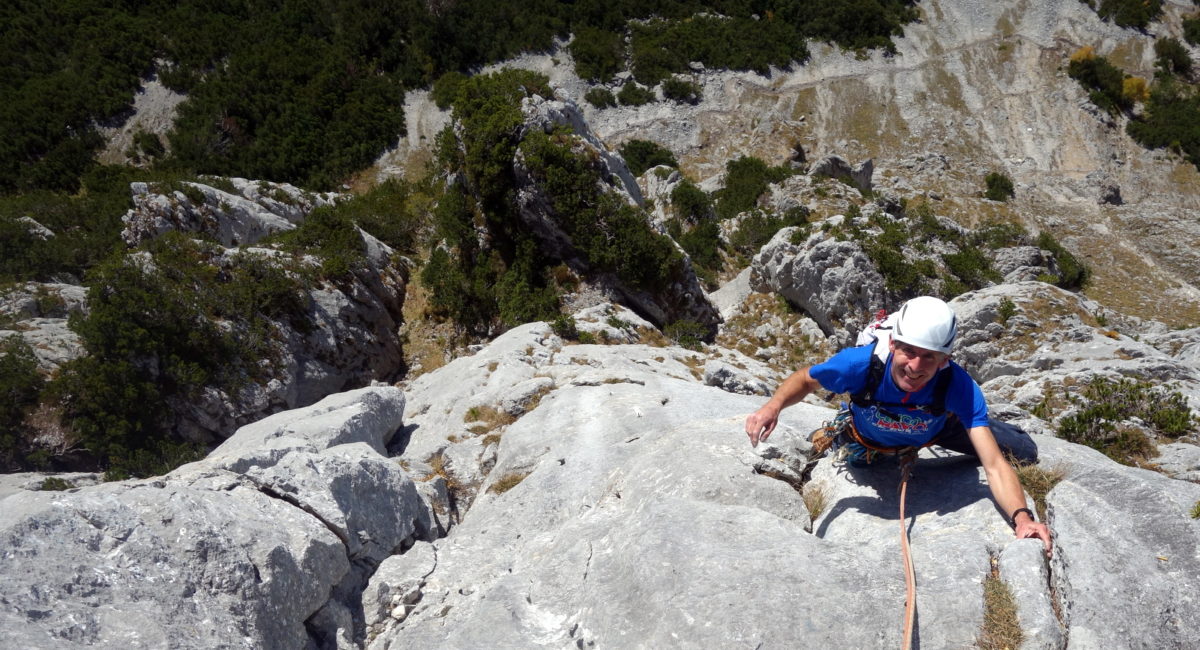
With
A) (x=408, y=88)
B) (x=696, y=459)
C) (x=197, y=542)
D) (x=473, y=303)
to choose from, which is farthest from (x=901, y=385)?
(x=408, y=88)

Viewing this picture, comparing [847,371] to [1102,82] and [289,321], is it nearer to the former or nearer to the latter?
[289,321]

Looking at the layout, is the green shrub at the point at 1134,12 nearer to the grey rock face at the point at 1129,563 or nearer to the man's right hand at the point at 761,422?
the grey rock face at the point at 1129,563

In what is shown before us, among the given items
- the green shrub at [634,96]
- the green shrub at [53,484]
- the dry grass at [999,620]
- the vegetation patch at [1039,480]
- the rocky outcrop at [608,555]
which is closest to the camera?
the dry grass at [999,620]

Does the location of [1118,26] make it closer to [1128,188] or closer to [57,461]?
[1128,188]

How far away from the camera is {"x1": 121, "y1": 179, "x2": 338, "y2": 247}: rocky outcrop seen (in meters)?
25.2

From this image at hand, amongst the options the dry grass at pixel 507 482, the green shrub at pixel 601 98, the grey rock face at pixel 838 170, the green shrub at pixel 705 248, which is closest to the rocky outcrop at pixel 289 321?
the dry grass at pixel 507 482

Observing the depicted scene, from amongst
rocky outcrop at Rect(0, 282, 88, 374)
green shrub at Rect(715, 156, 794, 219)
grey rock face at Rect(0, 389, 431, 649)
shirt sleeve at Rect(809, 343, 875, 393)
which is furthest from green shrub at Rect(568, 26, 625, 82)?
shirt sleeve at Rect(809, 343, 875, 393)

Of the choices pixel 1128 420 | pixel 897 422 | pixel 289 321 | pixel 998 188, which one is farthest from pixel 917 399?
pixel 998 188

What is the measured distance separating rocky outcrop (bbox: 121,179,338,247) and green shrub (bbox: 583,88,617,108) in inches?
1659

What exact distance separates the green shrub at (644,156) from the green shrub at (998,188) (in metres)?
27.5

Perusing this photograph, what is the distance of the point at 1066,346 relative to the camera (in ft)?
50.8

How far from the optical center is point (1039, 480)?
552 centimetres

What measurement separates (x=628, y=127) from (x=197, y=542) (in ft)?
211

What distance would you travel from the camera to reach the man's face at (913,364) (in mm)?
4754
